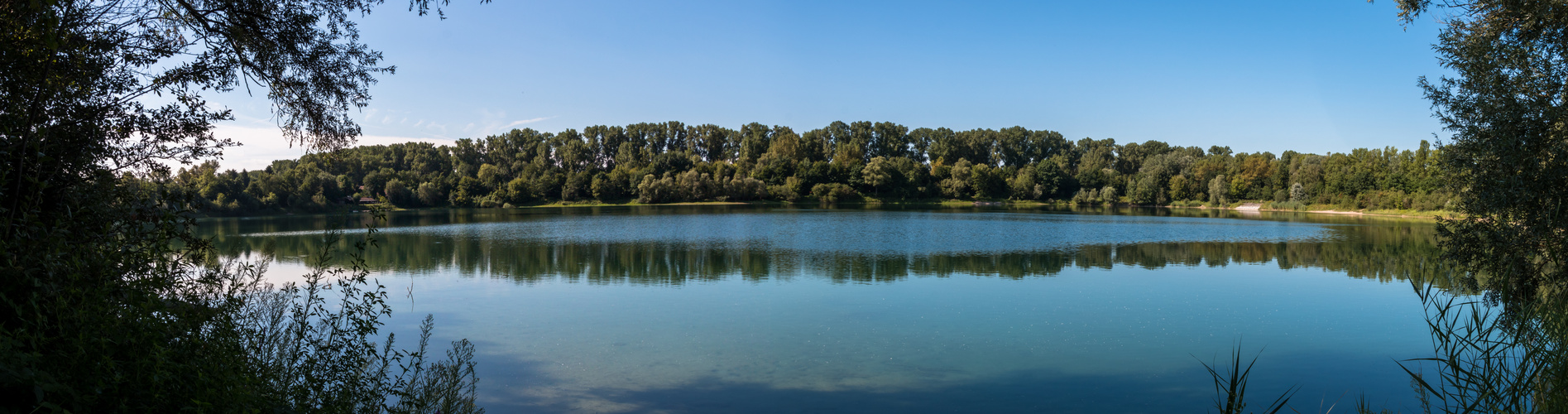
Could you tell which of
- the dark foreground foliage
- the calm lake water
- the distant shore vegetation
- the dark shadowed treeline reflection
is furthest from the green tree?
the distant shore vegetation

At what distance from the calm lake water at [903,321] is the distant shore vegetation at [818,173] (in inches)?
1799

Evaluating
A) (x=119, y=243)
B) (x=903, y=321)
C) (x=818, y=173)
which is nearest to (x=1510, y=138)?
(x=903, y=321)

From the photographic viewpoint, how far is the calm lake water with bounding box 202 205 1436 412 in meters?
8.67

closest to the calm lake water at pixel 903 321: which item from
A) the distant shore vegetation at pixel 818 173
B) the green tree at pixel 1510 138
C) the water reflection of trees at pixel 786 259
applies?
the water reflection of trees at pixel 786 259

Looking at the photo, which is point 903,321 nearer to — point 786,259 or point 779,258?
point 786,259

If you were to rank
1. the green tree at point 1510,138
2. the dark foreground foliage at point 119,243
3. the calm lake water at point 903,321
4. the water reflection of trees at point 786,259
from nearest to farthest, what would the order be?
the dark foreground foliage at point 119,243 → the calm lake water at point 903,321 → the green tree at point 1510,138 → the water reflection of trees at point 786,259

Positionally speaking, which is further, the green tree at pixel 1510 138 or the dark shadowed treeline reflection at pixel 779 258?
the dark shadowed treeline reflection at pixel 779 258

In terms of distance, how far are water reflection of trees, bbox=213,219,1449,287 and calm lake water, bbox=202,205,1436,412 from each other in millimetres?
159

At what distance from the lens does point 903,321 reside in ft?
41.5

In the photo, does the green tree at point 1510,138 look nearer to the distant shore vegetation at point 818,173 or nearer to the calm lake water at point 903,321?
the calm lake water at point 903,321

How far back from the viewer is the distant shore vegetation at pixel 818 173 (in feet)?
A: 217

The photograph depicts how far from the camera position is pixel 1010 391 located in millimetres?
8617

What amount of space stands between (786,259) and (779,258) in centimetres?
33

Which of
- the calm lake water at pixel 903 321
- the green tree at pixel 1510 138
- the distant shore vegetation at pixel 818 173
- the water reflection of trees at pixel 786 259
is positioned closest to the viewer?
the calm lake water at pixel 903 321
